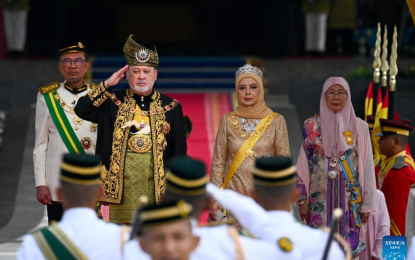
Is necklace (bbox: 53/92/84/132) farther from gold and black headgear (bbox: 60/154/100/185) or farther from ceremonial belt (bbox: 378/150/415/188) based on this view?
gold and black headgear (bbox: 60/154/100/185)

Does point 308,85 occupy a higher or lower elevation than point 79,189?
lower

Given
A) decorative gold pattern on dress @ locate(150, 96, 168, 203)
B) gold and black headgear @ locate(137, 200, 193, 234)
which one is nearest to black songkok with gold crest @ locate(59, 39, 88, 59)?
decorative gold pattern on dress @ locate(150, 96, 168, 203)

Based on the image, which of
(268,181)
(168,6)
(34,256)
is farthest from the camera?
(168,6)

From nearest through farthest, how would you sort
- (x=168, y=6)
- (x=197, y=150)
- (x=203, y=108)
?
(x=197, y=150)
(x=203, y=108)
(x=168, y=6)

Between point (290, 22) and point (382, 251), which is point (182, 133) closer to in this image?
point (382, 251)

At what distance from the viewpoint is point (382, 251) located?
7.42 metres

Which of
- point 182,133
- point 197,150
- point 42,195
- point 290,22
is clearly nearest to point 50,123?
point 42,195

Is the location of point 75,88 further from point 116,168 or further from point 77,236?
point 77,236

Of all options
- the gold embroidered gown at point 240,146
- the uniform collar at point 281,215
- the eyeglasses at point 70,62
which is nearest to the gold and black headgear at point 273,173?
the uniform collar at point 281,215

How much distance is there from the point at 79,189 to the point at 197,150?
7.65m

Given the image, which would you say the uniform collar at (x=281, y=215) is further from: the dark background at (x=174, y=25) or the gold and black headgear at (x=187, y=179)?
the dark background at (x=174, y=25)

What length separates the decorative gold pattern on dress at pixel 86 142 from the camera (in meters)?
7.00

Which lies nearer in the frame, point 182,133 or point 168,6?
point 182,133

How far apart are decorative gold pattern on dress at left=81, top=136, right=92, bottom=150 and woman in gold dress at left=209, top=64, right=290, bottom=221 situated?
34.7 inches
